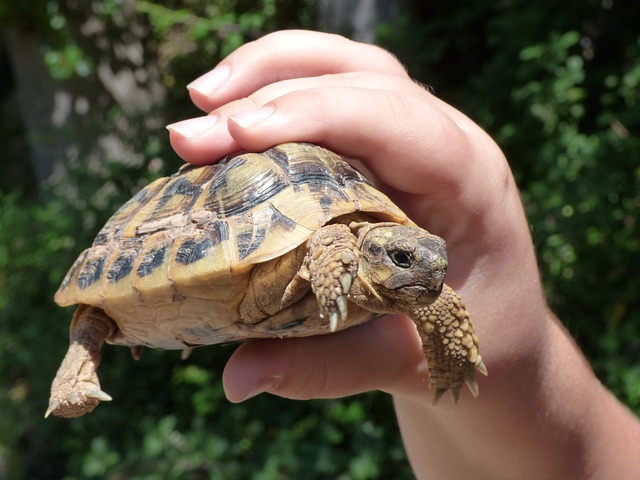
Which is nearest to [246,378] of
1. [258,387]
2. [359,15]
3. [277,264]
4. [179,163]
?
[258,387]

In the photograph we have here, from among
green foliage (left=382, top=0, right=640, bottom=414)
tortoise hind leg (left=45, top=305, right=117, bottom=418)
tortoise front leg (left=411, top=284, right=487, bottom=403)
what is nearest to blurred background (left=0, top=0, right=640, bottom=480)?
green foliage (left=382, top=0, right=640, bottom=414)

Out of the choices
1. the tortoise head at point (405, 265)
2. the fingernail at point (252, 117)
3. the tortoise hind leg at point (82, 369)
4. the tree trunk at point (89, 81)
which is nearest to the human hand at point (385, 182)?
the fingernail at point (252, 117)

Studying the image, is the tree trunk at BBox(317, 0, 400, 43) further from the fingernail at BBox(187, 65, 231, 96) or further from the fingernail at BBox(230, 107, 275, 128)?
the fingernail at BBox(230, 107, 275, 128)

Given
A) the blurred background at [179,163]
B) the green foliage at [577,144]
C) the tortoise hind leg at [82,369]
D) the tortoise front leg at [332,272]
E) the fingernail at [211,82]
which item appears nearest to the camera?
the tortoise front leg at [332,272]

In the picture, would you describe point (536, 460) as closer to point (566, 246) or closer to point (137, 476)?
point (566, 246)

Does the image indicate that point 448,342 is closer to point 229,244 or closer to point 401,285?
point 401,285

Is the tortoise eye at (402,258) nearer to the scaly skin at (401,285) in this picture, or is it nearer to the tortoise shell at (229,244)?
the scaly skin at (401,285)

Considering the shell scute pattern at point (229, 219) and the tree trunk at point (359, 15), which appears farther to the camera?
the tree trunk at point (359, 15)
